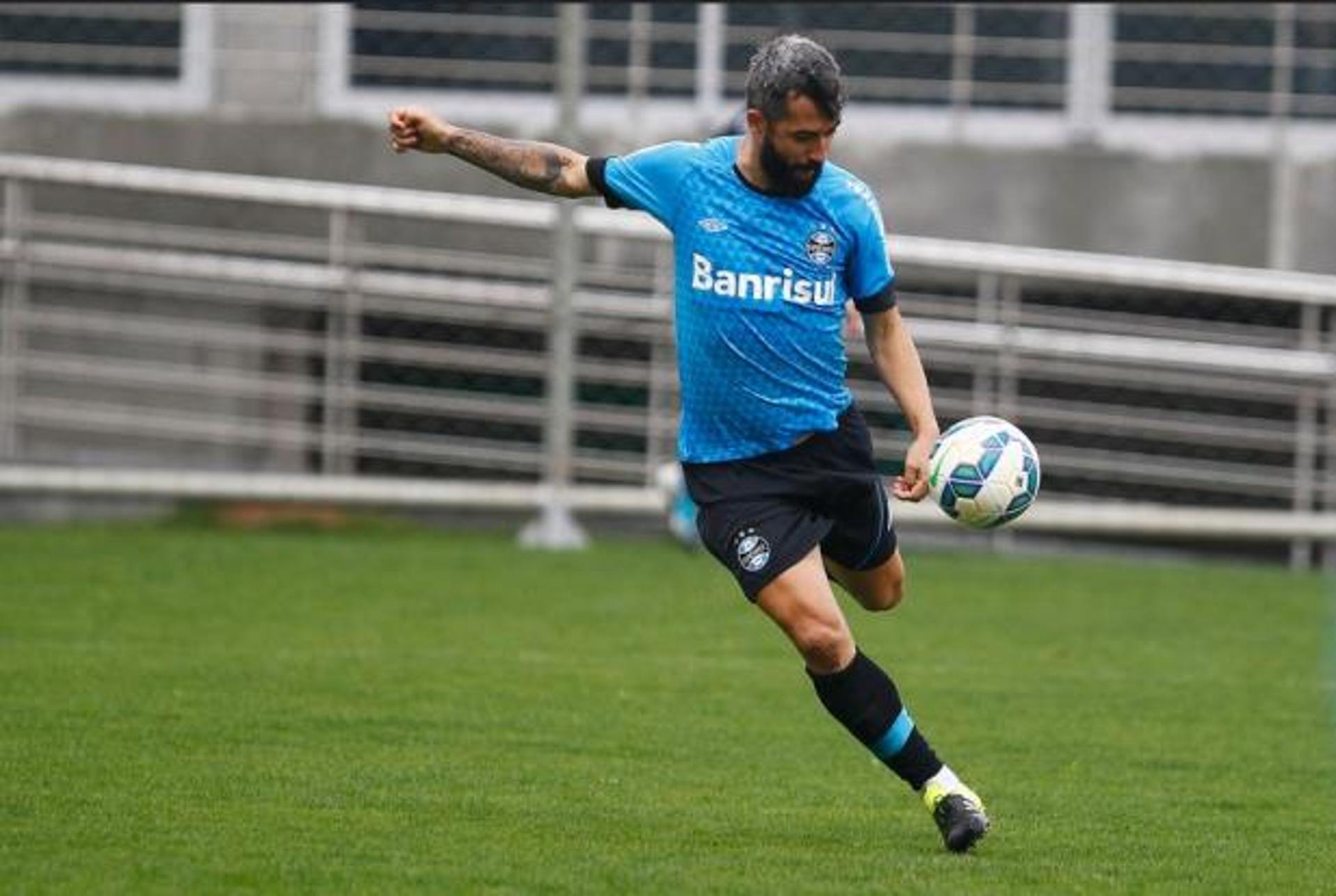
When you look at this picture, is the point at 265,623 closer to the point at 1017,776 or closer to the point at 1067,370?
the point at 1017,776

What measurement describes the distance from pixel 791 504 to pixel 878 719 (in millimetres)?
616

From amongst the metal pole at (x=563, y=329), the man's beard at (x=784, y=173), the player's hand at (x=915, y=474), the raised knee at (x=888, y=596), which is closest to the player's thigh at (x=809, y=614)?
the player's hand at (x=915, y=474)

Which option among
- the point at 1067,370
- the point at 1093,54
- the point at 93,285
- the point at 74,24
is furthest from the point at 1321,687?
the point at 74,24

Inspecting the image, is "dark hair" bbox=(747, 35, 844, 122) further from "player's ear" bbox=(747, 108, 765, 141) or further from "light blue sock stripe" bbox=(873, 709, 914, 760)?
"light blue sock stripe" bbox=(873, 709, 914, 760)

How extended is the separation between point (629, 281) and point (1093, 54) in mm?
3294

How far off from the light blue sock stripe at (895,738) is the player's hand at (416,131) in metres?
1.95

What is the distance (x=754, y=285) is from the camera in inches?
294

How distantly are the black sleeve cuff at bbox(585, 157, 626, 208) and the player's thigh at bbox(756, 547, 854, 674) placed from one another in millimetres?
1109

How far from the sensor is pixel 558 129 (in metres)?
15.6

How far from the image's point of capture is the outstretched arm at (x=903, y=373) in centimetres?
739

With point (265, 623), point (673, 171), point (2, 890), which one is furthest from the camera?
point (265, 623)

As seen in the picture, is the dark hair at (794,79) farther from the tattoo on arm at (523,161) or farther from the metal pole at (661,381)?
the metal pole at (661,381)

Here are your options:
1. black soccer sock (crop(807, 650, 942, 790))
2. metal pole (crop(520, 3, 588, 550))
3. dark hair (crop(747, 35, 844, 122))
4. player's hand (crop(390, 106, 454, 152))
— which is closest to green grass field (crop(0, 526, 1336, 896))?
black soccer sock (crop(807, 650, 942, 790))

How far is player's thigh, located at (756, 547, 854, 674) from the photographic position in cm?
739
